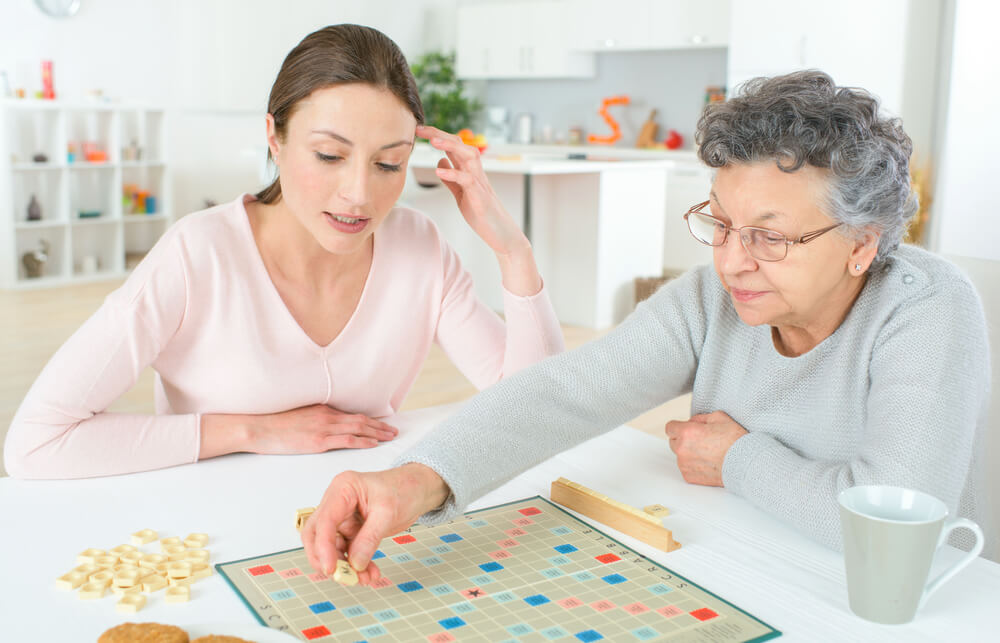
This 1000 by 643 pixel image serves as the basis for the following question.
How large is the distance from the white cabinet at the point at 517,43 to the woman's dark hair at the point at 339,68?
6.21m

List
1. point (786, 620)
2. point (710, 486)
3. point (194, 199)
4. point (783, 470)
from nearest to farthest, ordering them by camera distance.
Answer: point (786, 620), point (783, 470), point (710, 486), point (194, 199)

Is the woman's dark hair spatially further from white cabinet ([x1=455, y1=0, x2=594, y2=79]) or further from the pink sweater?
white cabinet ([x1=455, y1=0, x2=594, y2=79])

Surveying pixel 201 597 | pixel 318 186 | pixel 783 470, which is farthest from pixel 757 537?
pixel 318 186

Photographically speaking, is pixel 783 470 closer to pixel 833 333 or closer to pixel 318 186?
pixel 833 333

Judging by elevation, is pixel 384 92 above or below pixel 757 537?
above

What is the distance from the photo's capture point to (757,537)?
43.1 inches

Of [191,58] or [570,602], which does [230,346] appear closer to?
[570,602]

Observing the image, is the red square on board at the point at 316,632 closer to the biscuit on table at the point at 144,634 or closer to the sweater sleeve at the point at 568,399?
the biscuit on table at the point at 144,634

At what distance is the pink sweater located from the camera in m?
1.29

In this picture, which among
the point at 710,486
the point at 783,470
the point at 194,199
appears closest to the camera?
the point at 783,470

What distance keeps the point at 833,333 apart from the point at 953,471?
24cm

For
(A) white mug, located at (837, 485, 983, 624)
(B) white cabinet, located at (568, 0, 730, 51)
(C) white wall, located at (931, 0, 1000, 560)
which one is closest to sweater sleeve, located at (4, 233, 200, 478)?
(A) white mug, located at (837, 485, 983, 624)

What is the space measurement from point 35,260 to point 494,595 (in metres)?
6.06

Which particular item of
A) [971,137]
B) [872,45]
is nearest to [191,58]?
[872,45]
